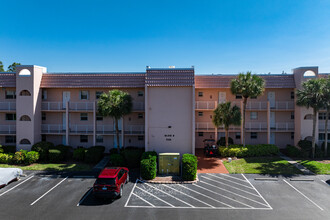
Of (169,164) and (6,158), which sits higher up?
(169,164)

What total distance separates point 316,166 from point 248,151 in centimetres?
577

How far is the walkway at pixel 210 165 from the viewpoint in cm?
1834

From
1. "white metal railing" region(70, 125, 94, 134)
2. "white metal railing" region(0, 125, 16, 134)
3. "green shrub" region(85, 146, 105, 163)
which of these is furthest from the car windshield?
"white metal railing" region(0, 125, 16, 134)

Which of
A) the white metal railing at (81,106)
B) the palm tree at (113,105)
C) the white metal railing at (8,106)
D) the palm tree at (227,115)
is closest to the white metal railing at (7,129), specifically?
the white metal railing at (8,106)

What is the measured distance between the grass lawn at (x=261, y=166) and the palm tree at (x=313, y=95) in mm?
4755

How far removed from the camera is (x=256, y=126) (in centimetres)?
2423

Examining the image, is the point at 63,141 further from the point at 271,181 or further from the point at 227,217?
the point at 271,181

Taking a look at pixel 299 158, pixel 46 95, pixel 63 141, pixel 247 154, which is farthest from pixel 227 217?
pixel 46 95

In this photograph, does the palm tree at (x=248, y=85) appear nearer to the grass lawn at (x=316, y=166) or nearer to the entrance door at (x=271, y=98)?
the entrance door at (x=271, y=98)

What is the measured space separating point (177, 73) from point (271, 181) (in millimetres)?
12237

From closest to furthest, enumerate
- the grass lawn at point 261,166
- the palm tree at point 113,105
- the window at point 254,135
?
the grass lawn at point 261,166 → the palm tree at point 113,105 → the window at point 254,135

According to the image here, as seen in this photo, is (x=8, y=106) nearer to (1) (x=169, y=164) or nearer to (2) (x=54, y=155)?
(2) (x=54, y=155)

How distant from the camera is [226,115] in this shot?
21000 millimetres

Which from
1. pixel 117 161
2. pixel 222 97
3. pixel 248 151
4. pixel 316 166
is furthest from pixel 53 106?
pixel 316 166
